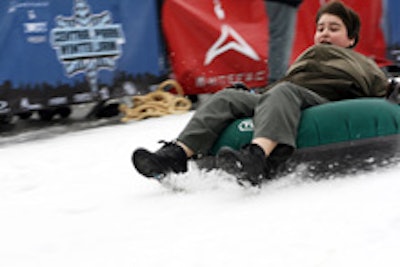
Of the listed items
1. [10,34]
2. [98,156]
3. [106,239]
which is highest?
[10,34]

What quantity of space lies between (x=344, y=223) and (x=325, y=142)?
0.67 m

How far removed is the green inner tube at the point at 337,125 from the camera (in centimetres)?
244

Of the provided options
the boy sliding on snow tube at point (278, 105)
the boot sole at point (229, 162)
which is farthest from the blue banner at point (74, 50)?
the boot sole at point (229, 162)

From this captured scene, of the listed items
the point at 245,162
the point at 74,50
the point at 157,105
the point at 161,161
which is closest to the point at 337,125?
the point at 245,162

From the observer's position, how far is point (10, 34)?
479cm

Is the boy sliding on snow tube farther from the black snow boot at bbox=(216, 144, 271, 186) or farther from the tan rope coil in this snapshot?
the tan rope coil

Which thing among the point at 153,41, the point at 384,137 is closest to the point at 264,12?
the point at 153,41

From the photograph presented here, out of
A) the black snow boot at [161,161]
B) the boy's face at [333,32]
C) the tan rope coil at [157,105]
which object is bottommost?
the tan rope coil at [157,105]

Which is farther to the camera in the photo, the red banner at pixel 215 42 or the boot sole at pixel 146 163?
the red banner at pixel 215 42

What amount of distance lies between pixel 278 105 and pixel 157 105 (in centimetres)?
304

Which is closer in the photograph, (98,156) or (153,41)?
(98,156)

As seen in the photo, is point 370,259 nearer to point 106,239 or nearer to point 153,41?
point 106,239

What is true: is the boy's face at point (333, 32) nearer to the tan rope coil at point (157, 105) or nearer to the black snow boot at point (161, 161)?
the black snow boot at point (161, 161)

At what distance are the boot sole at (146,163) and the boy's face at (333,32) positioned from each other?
1.13 metres
